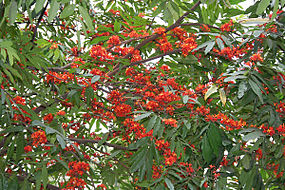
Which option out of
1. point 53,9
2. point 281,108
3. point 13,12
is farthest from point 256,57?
point 13,12

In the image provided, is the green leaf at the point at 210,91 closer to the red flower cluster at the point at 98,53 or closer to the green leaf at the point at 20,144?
the red flower cluster at the point at 98,53

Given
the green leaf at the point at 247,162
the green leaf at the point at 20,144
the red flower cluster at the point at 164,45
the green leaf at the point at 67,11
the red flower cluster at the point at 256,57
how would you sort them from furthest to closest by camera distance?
the red flower cluster at the point at 164,45 < the green leaf at the point at 20,144 < the green leaf at the point at 247,162 < the red flower cluster at the point at 256,57 < the green leaf at the point at 67,11

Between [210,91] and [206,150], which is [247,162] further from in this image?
[210,91]

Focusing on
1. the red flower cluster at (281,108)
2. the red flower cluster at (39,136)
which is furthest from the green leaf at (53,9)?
the red flower cluster at (281,108)

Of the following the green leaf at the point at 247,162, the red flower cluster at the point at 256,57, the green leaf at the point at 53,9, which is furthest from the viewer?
the green leaf at the point at 247,162

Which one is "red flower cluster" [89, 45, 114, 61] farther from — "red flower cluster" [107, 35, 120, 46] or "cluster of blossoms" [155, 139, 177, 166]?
"cluster of blossoms" [155, 139, 177, 166]

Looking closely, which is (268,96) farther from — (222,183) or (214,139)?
(222,183)

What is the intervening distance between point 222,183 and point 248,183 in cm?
16

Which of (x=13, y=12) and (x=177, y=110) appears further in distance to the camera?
(x=177, y=110)

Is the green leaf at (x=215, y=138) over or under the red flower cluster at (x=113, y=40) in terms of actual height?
under

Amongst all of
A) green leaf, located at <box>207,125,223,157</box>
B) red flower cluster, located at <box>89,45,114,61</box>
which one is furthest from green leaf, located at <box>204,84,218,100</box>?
red flower cluster, located at <box>89,45,114,61</box>

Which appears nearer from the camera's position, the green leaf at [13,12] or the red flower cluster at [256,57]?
the green leaf at [13,12]

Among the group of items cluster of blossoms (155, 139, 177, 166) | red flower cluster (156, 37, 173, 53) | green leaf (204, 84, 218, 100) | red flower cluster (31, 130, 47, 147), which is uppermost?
red flower cluster (156, 37, 173, 53)

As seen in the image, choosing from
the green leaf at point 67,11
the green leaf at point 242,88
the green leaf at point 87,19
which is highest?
the green leaf at point 67,11
